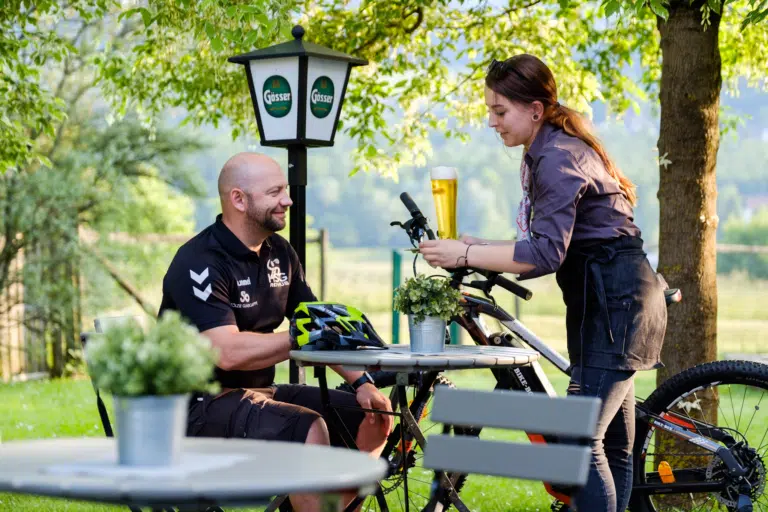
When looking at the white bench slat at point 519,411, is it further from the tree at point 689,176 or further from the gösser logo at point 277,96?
the tree at point 689,176

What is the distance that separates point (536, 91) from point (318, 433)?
1259 millimetres

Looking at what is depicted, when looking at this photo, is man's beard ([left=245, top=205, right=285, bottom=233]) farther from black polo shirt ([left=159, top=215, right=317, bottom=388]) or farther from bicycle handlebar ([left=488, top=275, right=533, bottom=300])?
bicycle handlebar ([left=488, top=275, right=533, bottom=300])

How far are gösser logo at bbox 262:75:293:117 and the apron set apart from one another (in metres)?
1.74

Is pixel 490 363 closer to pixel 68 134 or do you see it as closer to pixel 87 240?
pixel 87 240

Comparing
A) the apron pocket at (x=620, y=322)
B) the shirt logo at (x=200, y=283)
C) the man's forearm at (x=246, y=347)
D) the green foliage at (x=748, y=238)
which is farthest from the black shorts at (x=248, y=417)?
the green foliage at (x=748, y=238)

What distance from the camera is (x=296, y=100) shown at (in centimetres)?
470

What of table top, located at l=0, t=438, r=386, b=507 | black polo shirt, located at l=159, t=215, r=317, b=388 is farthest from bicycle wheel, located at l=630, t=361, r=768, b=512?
table top, located at l=0, t=438, r=386, b=507

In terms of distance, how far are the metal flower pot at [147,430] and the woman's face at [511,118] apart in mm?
1740

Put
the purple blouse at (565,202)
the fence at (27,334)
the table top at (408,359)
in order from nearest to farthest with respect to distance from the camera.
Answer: the table top at (408,359) < the purple blouse at (565,202) < the fence at (27,334)

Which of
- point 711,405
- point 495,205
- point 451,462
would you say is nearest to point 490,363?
point 451,462

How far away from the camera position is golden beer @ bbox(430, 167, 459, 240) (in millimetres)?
3410

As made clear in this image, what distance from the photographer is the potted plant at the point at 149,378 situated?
1.94m

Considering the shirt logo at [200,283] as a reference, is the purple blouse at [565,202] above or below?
above

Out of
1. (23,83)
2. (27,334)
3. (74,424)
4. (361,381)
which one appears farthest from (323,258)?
(361,381)
